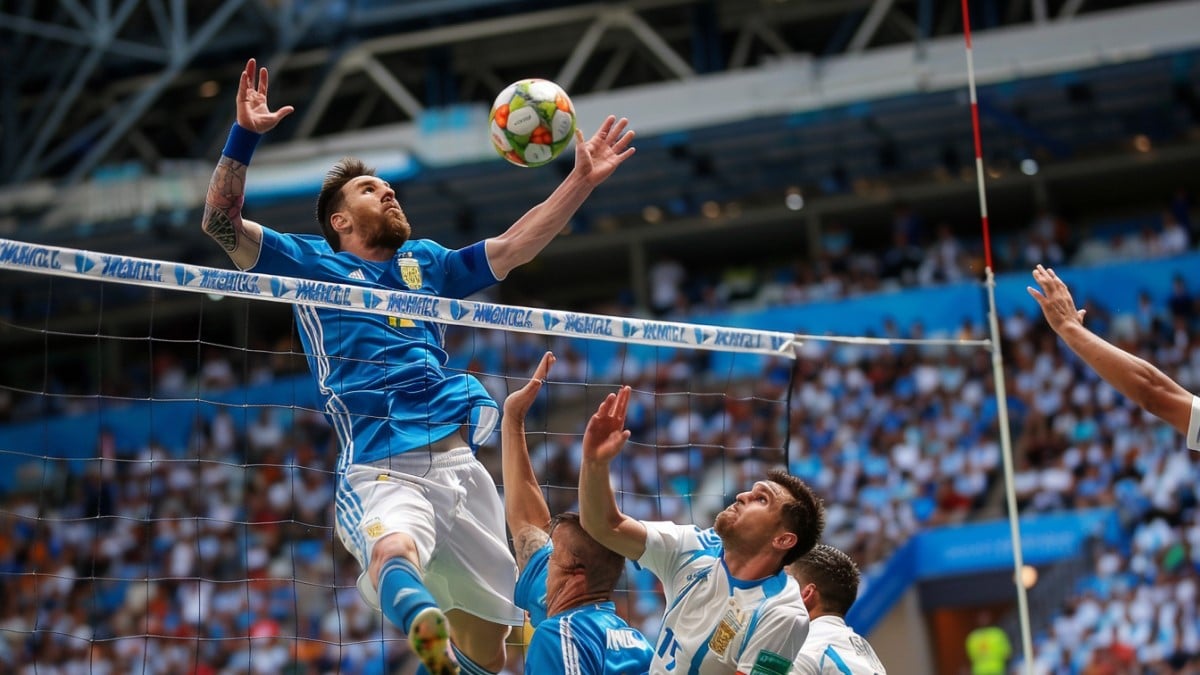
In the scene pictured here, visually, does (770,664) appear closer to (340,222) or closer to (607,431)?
(607,431)

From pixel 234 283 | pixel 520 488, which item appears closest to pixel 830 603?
pixel 520 488

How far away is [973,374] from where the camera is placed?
858 inches

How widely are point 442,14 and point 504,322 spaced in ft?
67.6

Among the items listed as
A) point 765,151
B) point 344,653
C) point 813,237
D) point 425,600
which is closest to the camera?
point 425,600

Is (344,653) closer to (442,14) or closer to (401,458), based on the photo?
(442,14)

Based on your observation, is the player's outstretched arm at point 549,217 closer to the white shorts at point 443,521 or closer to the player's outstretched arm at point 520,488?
the player's outstretched arm at point 520,488

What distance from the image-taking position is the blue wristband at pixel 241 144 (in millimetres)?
6164

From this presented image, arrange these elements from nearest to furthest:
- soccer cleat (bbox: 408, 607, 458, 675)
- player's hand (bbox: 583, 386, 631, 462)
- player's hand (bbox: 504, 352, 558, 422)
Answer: soccer cleat (bbox: 408, 607, 458, 675), player's hand (bbox: 583, 386, 631, 462), player's hand (bbox: 504, 352, 558, 422)

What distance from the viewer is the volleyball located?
727 centimetres

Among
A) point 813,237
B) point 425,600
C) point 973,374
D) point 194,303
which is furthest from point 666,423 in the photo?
point 425,600

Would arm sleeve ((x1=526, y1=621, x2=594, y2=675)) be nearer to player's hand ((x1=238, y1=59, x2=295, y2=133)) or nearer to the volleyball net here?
player's hand ((x1=238, y1=59, x2=295, y2=133))

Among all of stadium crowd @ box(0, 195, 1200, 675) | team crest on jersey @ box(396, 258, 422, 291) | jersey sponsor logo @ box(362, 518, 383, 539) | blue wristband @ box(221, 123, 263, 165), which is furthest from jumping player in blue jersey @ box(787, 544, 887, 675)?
stadium crowd @ box(0, 195, 1200, 675)

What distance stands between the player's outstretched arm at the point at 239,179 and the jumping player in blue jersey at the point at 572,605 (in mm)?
1314

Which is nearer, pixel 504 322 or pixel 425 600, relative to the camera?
pixel 425 600
